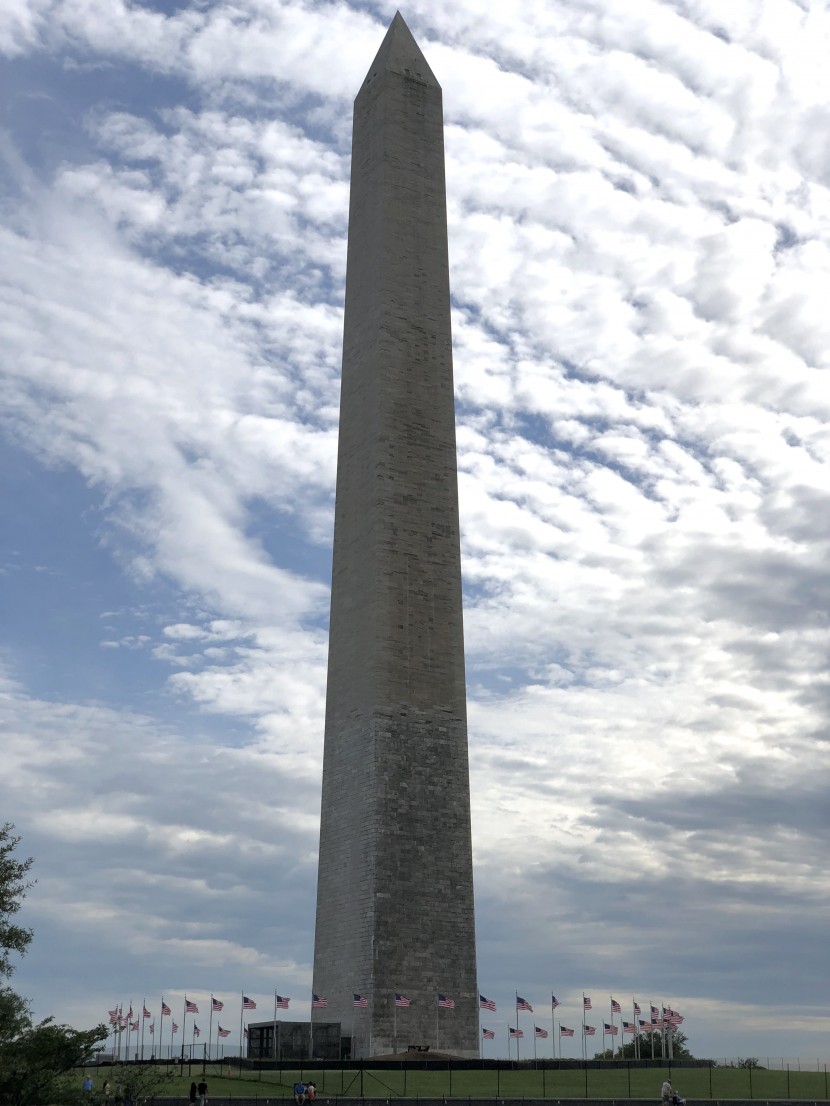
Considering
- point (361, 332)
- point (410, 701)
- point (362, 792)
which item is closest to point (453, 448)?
point (361, 332)

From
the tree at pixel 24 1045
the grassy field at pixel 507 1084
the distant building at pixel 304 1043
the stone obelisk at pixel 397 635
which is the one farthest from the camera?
the stone obelisk at pixel 397 635

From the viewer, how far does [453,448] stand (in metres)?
55.4

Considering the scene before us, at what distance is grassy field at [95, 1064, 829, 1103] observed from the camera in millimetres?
41500

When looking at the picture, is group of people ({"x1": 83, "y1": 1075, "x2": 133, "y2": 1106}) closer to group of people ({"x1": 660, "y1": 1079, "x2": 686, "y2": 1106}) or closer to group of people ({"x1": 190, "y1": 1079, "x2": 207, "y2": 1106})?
group of people ({"x1": 190, "y1": 1079, "x2": 207, "y2": 1106})

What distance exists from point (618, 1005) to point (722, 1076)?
5.26m

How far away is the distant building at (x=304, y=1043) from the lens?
4759cm

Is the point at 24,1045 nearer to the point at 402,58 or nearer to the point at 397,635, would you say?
the point at 397,635

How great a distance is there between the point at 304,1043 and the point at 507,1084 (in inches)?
315

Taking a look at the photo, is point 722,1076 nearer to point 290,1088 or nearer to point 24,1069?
point 290,1088

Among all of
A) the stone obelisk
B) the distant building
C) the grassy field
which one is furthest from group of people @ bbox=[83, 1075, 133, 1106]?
the stone obelisk

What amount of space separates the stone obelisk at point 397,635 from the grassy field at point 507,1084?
3.33 metres

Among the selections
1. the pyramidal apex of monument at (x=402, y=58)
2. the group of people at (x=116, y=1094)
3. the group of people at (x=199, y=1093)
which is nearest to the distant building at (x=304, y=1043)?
the group of people at (x=199, y=1093)

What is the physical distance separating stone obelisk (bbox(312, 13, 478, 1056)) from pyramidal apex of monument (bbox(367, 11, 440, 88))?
121 mm

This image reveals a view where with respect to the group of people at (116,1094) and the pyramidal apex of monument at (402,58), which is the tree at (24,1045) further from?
the pyramidal apex of monument at (402,58)
